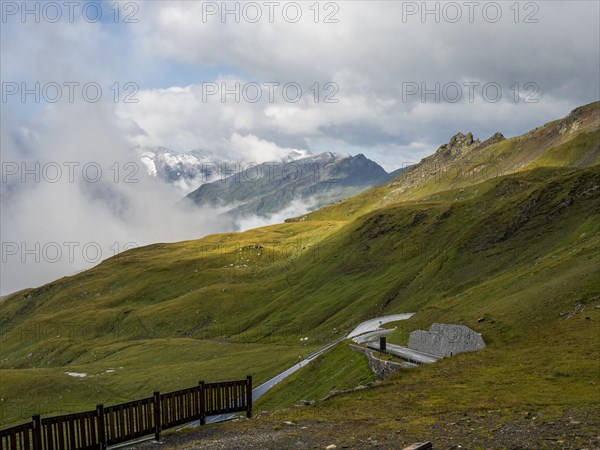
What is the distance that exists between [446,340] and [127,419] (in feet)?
123

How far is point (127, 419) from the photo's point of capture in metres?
28.4

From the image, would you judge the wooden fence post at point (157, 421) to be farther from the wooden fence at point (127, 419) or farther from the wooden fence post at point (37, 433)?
the wooden fence post at point (37, 433)

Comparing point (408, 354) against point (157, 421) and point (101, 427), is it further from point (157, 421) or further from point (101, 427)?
point (101, 427)

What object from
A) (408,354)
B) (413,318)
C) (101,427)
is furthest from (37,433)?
(413,318)

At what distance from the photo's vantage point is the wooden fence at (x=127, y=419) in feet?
78.8

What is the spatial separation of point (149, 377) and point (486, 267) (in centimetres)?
7638

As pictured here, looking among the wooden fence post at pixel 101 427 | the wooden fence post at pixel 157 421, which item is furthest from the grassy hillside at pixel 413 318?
the wooden fence post at pixel 101 427

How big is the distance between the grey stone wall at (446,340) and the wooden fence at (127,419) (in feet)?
87.2

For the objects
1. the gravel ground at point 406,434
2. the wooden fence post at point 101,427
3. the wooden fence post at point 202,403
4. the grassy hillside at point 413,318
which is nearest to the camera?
the gravel ground at point 406,434

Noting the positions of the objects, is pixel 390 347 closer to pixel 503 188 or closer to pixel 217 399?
pixel 217 399

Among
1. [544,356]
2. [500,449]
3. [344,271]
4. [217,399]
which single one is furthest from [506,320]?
[344,271]

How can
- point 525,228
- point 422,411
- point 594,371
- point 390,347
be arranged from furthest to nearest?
1. point 525,228
2. point 390,347
3. point 594,371
4. point 422,411

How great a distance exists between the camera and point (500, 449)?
68.9 ft

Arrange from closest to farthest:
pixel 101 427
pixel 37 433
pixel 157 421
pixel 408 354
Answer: pixel 37 433, pixel 101 427, pixel 157 421, pixel 408 354
